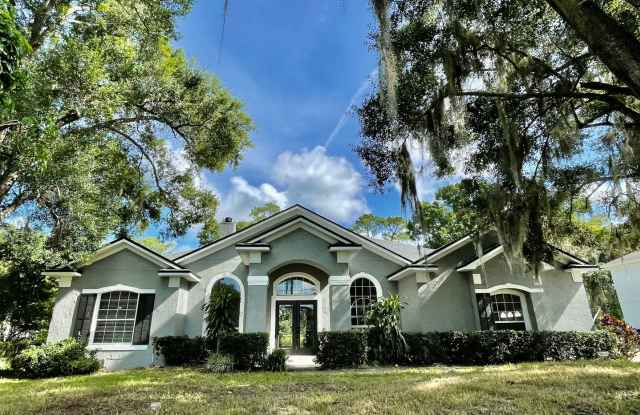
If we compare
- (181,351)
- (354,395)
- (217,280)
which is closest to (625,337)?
(354,395)

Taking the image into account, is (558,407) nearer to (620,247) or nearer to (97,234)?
(620,247)

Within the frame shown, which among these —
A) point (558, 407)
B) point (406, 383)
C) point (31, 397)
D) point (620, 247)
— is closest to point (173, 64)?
point (31, 397)

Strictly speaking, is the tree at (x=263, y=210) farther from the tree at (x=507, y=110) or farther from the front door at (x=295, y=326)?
the tree at (x=507, y=110)

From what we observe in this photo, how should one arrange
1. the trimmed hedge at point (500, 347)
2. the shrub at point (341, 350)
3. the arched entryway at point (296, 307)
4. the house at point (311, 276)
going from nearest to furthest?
1. the shrub at point (341, 350)
2. the trimmed hedge at point (500, 347)
3. the house at point (311, 276)
4. the arched entryway at point (296, 307)

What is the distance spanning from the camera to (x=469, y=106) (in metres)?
8.42

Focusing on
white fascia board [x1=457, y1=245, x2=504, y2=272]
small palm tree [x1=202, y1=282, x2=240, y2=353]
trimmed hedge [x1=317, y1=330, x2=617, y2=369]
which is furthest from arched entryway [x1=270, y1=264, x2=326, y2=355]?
white fascia board [x1=457, y1=245, x2=504, y2=272]

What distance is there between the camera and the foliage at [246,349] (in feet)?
31.7

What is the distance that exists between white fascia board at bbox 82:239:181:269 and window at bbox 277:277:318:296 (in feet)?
13.8

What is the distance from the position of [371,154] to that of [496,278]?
7.30 metres

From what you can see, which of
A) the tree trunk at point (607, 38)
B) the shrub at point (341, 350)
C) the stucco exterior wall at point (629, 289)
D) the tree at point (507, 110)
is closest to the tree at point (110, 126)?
the tree at point (507, 110)

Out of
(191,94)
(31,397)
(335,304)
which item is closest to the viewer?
A: (31,397)

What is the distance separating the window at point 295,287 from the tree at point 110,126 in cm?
628

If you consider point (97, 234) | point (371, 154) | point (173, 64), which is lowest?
point (97, 234)

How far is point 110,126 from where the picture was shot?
504 inches
